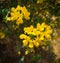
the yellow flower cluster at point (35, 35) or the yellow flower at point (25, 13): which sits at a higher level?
the yellow flower at point (25, 13)

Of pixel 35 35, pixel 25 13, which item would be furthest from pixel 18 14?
pixel 35 35

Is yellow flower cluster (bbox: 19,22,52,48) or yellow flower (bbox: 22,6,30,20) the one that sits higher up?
yellow flower (bbox: 22,6,30,20)

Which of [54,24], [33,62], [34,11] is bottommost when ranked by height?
[33,62]

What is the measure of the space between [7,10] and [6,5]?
0.38 ft

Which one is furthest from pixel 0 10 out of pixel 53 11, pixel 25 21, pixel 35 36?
pixel 53 11

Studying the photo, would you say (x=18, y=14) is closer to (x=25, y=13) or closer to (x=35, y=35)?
(x=25, y=13)

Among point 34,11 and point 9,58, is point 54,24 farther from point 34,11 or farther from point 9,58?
point 9,58

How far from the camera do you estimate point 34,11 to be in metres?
1.46

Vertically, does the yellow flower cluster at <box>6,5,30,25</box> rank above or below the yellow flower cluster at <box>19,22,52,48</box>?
above

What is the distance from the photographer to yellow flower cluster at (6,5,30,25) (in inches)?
52.6

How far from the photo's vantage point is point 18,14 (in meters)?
1.35

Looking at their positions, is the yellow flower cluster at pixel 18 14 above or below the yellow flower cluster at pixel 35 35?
above

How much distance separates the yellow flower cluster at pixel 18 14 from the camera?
1.34 metres

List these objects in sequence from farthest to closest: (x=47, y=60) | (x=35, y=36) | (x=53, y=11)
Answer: (x=47, y=60) → (x=53, y=11) → (x=35, y=36)
